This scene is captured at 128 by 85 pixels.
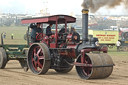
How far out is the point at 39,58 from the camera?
33.4 feet

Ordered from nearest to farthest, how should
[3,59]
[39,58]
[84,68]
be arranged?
[84,68] < [39,58] < [3,59]

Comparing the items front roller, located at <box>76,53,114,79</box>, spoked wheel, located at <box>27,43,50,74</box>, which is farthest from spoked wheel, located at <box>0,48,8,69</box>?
front roller, located at <box>76,53,114,79</box>

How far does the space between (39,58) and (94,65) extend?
241 cm

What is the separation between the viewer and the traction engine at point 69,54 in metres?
8.73

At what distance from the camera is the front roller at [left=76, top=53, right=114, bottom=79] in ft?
28.0

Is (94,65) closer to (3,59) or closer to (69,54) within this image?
(69,54)

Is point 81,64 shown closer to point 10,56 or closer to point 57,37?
point 57,37

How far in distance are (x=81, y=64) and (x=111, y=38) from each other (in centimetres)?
2290

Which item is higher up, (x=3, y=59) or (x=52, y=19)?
A: (x=52, y=19)

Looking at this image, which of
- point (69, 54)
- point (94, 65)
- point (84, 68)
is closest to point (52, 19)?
point (69, 54)

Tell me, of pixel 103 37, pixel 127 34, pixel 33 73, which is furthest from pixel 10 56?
pixel 127 34

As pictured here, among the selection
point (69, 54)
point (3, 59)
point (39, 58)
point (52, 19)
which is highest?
point (52, 19)

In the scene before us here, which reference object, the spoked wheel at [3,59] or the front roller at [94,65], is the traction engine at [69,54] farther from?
the spoked wheel at [3,59]

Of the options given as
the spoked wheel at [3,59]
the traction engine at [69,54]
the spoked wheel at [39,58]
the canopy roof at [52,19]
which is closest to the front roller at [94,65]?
the traction engine at [69,54]
